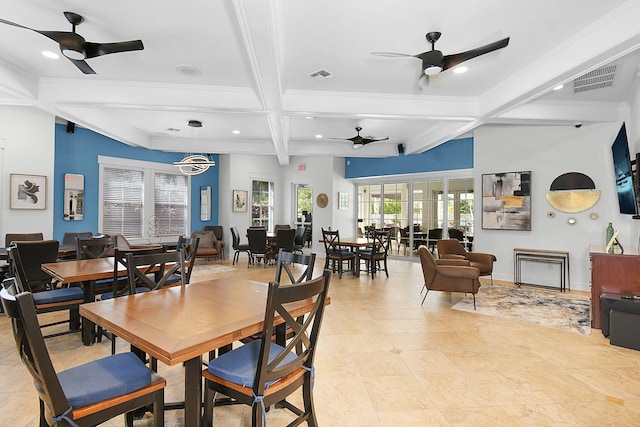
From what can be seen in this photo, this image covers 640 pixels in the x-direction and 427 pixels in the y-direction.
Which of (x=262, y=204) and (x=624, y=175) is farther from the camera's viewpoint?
(x=262, y=204)

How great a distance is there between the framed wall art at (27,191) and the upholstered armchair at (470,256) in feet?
24.7

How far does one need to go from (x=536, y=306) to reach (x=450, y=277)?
4.86 feet

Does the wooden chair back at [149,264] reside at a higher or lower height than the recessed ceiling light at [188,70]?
lower

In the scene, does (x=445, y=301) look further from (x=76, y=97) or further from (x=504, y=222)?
(x=76, y=97)

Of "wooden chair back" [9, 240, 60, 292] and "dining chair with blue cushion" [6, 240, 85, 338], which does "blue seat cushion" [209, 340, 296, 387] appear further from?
"wooden chair back" [9, 240, 60, 292]

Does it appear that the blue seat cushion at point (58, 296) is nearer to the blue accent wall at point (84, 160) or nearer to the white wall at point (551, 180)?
the blue accent wall at point (84, 160)

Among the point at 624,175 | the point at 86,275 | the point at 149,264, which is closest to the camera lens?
the point at 149,264

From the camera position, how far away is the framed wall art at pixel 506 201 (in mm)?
6414

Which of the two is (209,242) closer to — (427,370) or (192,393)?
(427,370)

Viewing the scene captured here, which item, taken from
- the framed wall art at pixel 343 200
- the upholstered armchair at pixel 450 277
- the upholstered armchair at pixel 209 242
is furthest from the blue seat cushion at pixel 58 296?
the framed wall art at pixel 343 200

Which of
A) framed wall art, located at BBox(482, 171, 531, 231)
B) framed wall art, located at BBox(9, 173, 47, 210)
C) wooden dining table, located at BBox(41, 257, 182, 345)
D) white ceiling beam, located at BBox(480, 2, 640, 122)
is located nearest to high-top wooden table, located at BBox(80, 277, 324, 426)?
wooden dining table, located at BBox(41, 257, 182, 345)

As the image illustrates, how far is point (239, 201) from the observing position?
31.9ft

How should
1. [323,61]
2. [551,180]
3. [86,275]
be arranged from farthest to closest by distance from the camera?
[551,180] → [323,61] → [86,275]

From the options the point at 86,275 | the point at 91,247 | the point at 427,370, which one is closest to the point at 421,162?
the point at 427,370
